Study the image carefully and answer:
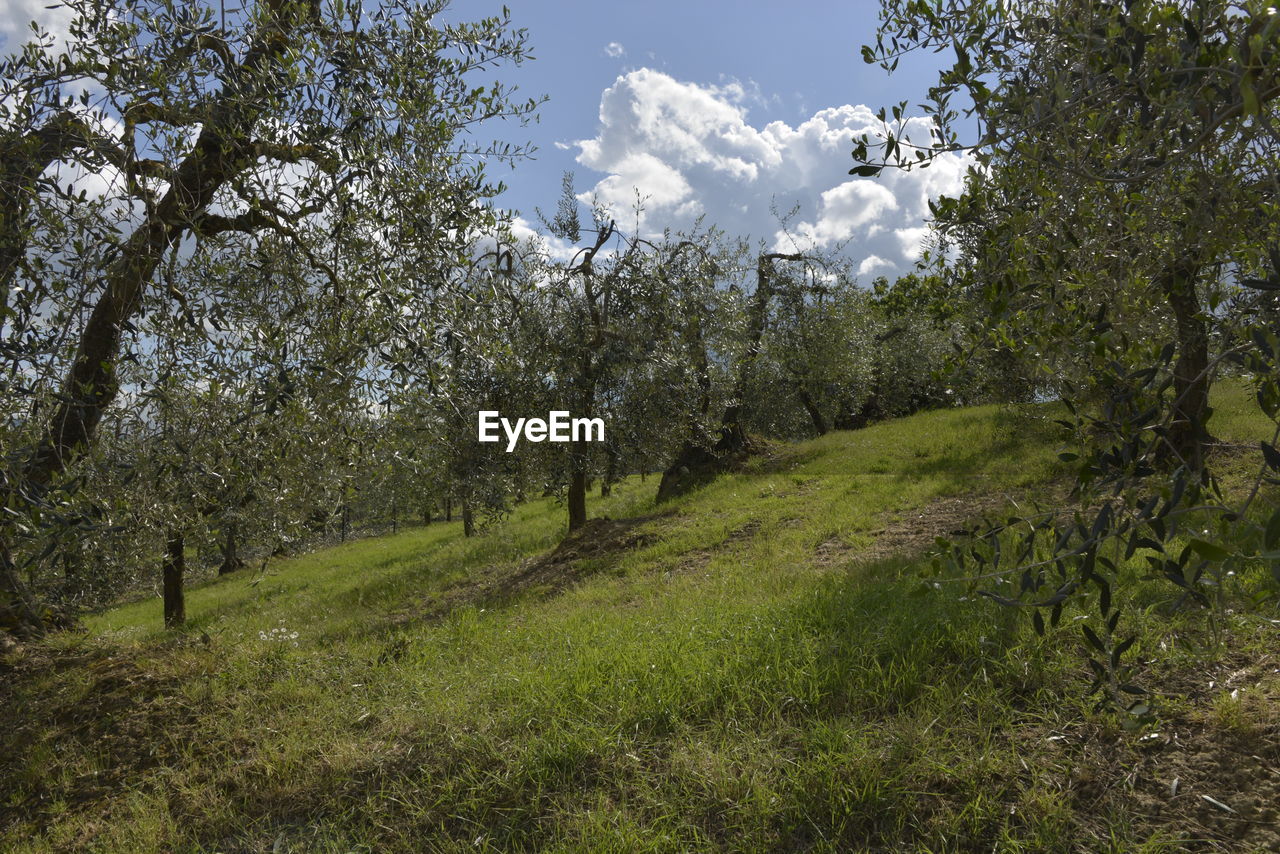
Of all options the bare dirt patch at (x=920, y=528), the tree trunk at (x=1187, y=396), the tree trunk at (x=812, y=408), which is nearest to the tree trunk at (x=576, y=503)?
the bare dirt patch at (x=920, y=528)

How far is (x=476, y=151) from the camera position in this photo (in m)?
7.12

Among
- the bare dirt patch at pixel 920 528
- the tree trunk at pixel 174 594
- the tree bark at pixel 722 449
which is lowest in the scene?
the tree trunk at pixel 174 594

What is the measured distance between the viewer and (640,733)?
548 cm

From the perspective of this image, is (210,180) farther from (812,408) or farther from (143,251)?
(812,408)

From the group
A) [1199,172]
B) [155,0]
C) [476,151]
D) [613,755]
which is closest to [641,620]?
[613,755]

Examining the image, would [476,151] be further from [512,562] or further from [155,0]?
[512,562]

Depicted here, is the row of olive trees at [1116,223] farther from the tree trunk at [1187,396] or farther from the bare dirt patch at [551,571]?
the bare dirt patch at [551,571]

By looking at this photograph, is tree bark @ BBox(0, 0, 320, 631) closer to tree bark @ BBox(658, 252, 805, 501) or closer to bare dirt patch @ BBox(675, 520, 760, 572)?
bare dirt patch @ BBox(675, 520, 760, 572)

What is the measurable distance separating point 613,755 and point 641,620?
2.99m

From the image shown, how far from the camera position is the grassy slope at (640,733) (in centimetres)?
448

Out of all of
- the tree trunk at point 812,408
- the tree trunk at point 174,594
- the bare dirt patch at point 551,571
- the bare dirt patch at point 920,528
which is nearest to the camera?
the bare dirt patch at point 920,528

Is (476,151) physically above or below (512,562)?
above

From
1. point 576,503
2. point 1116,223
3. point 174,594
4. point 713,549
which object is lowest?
point 174,594

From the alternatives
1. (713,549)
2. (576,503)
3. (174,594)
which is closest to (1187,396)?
(713,549)
